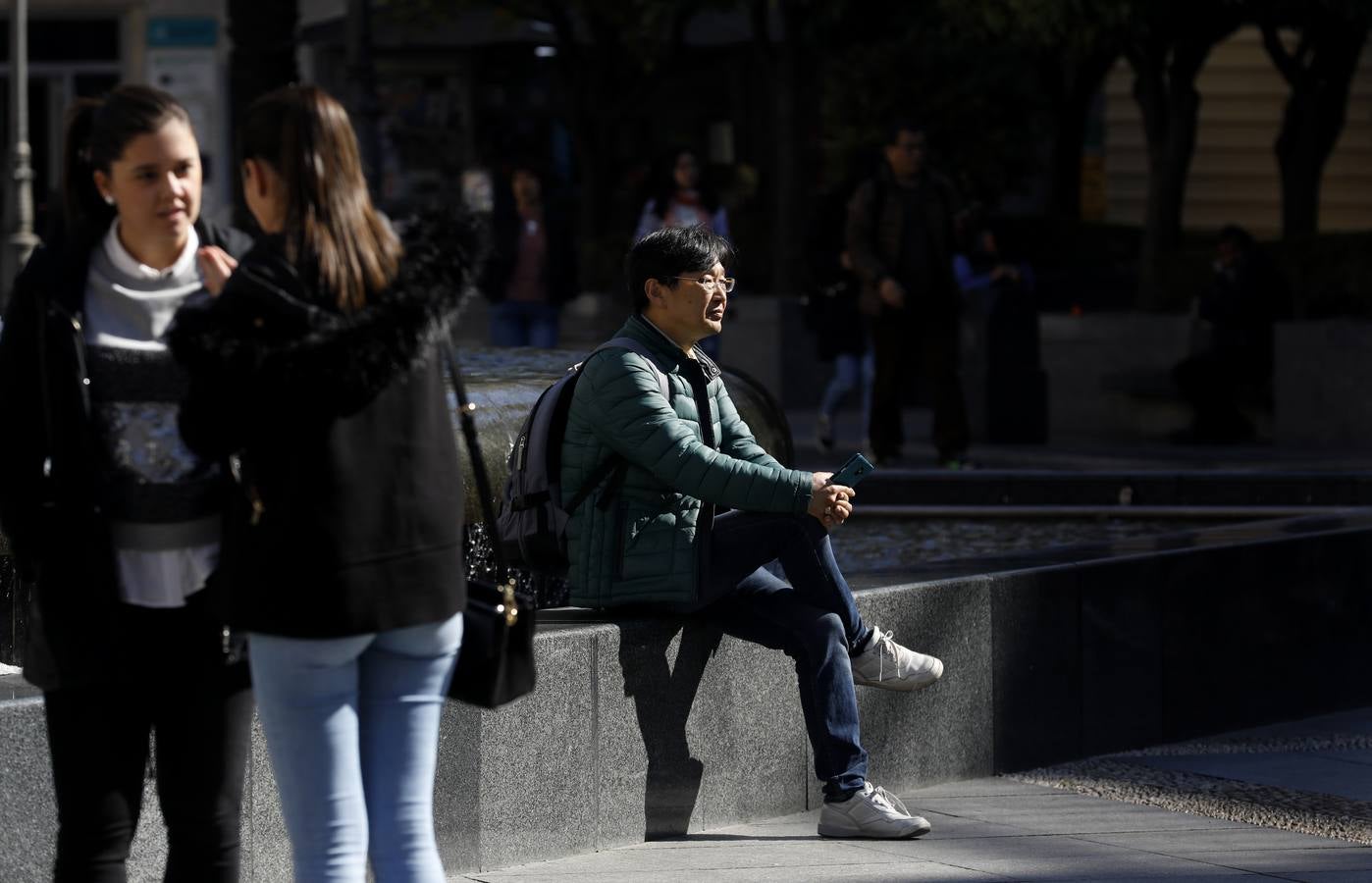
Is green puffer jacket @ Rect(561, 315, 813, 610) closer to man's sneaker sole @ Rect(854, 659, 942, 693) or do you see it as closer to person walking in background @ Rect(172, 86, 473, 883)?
man's sneaker sole @ Rect(854, 659, 942, 693)

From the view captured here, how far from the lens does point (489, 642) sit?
3797 mm

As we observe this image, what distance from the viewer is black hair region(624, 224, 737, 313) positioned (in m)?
5.69

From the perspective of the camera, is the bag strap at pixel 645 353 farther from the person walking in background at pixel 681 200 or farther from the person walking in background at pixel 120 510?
the person walking in background at pixel 681 200

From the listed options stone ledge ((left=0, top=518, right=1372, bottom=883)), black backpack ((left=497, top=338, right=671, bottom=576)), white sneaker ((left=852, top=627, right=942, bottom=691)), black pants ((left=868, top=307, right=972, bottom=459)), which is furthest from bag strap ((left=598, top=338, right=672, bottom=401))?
black pants ((left=868, top=307, right=972, bottom=459))

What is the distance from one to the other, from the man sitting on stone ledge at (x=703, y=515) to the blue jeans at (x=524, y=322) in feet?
28.4

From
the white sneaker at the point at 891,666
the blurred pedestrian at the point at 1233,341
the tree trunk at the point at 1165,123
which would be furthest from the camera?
the tree trunk at the point at 1165,123

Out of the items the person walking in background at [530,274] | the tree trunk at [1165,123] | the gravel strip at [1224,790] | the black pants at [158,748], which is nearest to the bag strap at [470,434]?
the black pants at [158,748]

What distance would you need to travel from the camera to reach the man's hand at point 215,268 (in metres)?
3.66

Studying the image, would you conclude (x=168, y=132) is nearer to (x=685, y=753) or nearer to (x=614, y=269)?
(x=685, y=753)

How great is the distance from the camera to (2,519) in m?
3.73

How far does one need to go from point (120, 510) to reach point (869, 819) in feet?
8.31

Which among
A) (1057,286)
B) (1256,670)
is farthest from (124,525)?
(1057,286)

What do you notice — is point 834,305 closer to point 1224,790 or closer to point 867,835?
point 1224,790

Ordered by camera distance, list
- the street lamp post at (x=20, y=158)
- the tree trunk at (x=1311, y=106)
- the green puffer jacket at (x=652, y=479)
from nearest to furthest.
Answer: the green puffer jacket at (x=652, y=479) < the tree trunk at (x=1311, y=106) < the street lamp post at (x=20, y=158)
